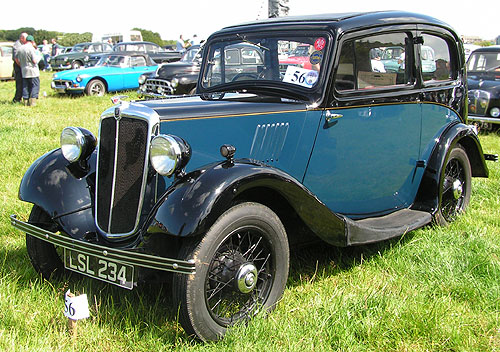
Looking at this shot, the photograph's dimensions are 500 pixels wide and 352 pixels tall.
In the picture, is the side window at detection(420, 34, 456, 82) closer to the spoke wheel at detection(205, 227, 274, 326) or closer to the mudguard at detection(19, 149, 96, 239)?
the spoke wheel at detection(205, 227, 274, 326)

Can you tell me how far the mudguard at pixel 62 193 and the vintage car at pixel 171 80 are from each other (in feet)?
29.0

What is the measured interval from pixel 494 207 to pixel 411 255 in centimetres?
165

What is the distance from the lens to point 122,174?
9.45 ft

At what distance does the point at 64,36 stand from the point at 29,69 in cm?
4375

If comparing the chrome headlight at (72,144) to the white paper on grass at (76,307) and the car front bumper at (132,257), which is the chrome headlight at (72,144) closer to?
the car front bumper at (132,257)

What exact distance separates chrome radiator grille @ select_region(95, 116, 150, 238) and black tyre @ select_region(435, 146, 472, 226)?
108 inches

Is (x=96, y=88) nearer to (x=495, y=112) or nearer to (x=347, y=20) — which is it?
(x=495, y=112)

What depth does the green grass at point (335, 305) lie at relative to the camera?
2.56 metres

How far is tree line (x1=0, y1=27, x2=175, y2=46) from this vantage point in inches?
1813

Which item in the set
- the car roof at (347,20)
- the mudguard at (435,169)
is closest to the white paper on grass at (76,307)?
the car roof at (347,20)

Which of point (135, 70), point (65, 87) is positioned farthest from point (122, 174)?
point (135, 70)

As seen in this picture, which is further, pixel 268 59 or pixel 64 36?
pixel 64 36

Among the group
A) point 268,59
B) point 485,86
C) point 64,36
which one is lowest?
point 485,86

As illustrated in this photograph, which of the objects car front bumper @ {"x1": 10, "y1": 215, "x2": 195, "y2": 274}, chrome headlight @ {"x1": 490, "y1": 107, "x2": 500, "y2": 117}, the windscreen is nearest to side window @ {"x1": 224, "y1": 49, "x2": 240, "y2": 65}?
the windscreen
